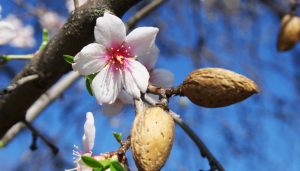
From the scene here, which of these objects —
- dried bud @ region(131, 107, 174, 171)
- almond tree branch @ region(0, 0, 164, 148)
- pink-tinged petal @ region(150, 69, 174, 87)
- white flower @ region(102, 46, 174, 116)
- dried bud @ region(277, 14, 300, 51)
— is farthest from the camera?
almond tree branch @ region(0, 0, 164, 148)

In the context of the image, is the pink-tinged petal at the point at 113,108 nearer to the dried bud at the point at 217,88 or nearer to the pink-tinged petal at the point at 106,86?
the pink-tinged petal at the point at 106,86

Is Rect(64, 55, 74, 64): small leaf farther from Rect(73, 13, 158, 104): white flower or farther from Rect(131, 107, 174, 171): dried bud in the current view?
Rect(131, 107, 174, 171): dried bud

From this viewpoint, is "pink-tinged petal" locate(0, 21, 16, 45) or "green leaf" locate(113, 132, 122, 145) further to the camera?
"pink-tinged petal" locate(0, 21, 16, 45)

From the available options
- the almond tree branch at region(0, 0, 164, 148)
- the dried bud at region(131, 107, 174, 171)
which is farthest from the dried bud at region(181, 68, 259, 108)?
the almond tree branch at region(0, 0, 164, 148)

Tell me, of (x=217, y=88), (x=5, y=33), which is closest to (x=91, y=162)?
(x=217, y=88)

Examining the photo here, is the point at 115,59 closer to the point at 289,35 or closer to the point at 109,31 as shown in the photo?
the point at 109,31

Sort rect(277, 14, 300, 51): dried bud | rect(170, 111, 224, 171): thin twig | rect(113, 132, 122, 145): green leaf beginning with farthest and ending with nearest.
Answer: rect(277, 14, 300, 51): dried bud
rect(170, 111, 224, 171): thin twig
rect(113, 132, 122, 145): green leaf
